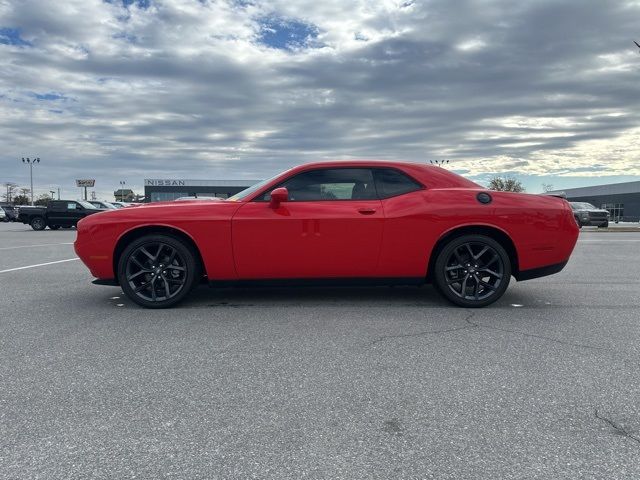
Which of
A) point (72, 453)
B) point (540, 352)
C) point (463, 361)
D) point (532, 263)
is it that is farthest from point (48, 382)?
point (532, 263)

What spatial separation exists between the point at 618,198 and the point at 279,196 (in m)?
74.2

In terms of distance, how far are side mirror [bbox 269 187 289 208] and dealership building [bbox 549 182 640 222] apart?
66966 mm

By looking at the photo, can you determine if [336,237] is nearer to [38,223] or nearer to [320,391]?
[320,391]

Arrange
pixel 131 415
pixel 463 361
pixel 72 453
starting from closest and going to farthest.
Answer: pixel 72 453 < pixel 131 415 < pixel 463 361

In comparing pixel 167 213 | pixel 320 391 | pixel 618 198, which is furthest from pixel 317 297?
pixel 618 198

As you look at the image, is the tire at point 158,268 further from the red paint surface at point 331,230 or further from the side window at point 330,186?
the side window at point 330,186

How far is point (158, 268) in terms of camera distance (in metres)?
5.25

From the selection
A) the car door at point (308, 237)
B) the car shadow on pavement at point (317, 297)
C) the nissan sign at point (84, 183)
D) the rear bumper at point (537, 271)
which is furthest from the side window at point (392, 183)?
the nissan sign at point (84, 183)

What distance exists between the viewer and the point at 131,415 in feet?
8.77

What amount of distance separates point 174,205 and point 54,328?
1.68m

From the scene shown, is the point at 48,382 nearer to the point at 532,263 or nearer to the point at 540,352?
the point at 540,352

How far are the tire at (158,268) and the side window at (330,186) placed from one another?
3.47 ft

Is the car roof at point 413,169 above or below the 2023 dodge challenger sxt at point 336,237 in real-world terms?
above

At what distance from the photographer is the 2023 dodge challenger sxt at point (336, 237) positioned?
5129 mm
